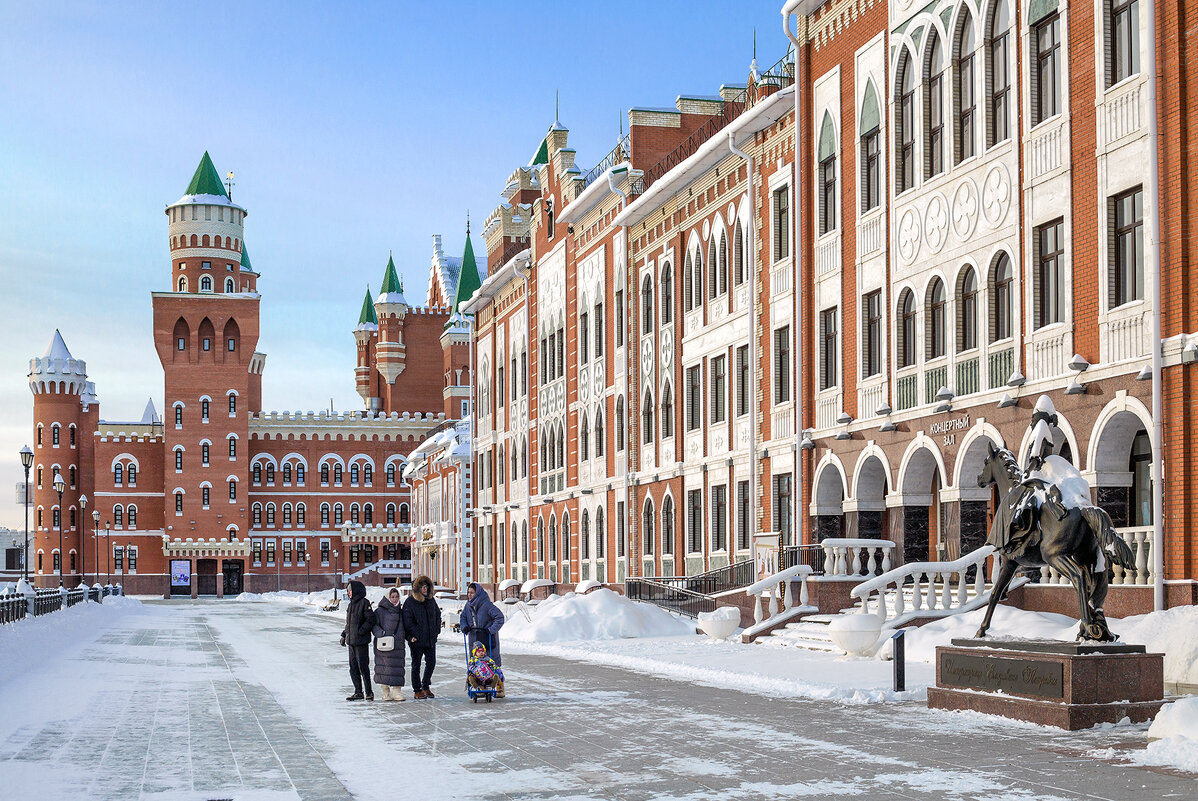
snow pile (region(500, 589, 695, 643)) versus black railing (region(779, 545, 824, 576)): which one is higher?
Result: black railing (region(779, 545, 824, 576))

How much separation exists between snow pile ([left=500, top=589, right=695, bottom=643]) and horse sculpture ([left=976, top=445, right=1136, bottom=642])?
1659 cm

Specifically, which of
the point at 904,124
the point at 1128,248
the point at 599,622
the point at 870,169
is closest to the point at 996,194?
the point at 1128,248

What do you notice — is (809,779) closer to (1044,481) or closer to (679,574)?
(1044,481)

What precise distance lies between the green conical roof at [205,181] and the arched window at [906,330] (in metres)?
94.7

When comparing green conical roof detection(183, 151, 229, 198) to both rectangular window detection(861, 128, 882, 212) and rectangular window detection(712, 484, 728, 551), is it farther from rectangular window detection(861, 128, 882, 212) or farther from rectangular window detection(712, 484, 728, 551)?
rectangular window detection(861, 128, 882, 212)

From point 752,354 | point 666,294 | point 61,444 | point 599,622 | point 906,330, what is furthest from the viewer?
point 61,444

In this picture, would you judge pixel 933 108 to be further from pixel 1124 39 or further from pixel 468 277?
pixel 468 277

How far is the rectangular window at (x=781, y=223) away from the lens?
3341 centimetres

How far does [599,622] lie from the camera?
1277 inches

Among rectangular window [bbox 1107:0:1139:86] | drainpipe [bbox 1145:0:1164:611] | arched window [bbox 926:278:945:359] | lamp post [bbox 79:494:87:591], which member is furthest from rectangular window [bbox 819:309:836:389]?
lamp post [bbox 79:494:87:591]

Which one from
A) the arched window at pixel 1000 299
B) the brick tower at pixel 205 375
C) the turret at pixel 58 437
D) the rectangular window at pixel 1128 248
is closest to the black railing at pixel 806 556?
the arched window at pixel 1000 299

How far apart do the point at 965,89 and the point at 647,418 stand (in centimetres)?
1897

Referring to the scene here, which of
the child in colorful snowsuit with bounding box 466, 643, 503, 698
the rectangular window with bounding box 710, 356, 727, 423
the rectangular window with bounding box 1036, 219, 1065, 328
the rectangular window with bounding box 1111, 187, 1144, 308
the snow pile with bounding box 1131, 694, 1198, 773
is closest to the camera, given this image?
the snow pile with bounding box 1131, 694, 1198, 773

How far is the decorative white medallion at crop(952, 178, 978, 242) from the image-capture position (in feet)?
82.3
